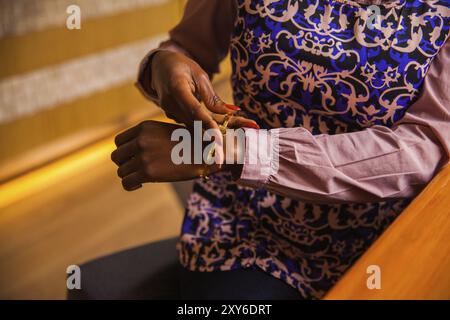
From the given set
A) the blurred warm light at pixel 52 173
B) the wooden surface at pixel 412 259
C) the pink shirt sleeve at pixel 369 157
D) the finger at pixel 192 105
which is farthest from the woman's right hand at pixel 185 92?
the blurred warm light at pixel 52 173

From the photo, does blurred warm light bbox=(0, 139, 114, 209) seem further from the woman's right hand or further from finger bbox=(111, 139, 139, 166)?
finger bbox=(111, 139, 139, 166)

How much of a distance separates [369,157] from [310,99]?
6.4 inches

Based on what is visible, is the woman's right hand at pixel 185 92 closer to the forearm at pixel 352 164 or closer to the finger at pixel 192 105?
the finger at pixel 192 105

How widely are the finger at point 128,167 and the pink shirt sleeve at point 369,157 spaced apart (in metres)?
0.18

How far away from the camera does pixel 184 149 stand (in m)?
0.75

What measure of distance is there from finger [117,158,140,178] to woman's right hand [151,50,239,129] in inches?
3.9

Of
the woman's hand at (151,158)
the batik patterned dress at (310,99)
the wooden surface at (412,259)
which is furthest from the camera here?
the batik patterned dress at (310,99)

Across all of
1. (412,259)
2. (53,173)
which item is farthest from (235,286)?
(53,173)

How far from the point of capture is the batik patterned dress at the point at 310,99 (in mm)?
891

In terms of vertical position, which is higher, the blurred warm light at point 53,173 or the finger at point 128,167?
the finger at point 128,167

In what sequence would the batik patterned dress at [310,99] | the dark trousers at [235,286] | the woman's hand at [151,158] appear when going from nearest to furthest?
the woman's hand at [151,158] < the batik patterned dress at [310,99] < the dark trousers at [235,286]

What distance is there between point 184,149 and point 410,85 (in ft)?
1.37

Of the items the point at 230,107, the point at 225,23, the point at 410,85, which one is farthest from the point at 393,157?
the point at 225,23

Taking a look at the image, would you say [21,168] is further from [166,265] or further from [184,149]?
[184,149]
